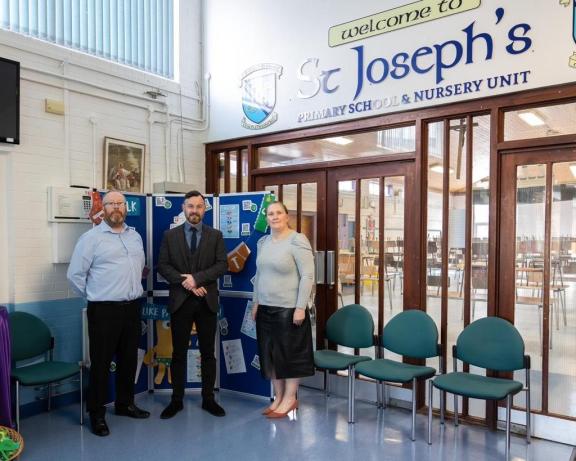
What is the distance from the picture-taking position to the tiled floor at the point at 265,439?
3209mm

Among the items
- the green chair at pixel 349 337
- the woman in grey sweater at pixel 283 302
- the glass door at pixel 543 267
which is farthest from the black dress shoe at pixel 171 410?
the glass door at pixel 543 267

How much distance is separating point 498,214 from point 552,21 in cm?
132

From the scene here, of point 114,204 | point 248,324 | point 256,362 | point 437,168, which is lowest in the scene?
point 256,362

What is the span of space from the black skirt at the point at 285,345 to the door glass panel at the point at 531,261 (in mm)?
1525

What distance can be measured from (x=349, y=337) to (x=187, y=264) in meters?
1.45

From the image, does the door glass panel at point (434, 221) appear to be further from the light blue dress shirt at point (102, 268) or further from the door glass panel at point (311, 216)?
the light blue dress shirt at point (102, 268)

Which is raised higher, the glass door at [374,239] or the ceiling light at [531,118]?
the ceiling light at [531,118]

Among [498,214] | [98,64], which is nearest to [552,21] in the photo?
[498,214]

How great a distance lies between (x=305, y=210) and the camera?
15.5 ft

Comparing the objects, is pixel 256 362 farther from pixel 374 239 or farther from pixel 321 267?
pixel 374 239

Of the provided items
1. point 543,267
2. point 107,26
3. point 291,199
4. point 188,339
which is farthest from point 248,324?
point 107,26

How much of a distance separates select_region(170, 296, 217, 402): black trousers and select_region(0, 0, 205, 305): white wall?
1.15 m

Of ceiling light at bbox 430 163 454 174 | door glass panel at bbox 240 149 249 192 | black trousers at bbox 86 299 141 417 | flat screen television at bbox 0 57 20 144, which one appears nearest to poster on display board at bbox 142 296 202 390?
black trousers at bbox 86 299 141 417

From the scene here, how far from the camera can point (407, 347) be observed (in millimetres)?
3824
